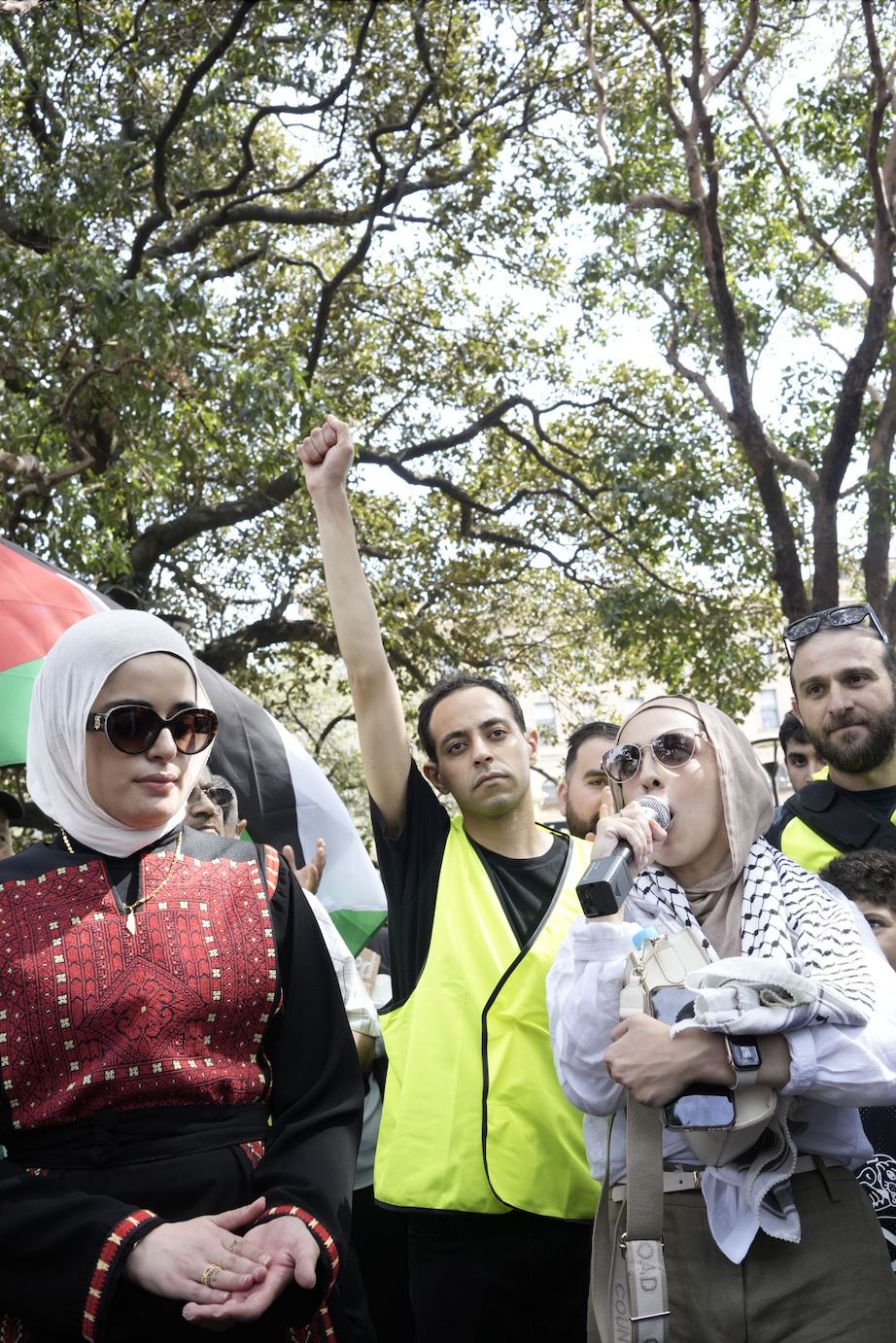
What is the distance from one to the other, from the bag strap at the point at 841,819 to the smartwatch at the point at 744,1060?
1.29 m

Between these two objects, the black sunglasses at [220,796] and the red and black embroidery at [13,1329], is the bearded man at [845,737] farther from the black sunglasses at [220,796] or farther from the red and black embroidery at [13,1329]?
the red and black embroidery at [13,1329]

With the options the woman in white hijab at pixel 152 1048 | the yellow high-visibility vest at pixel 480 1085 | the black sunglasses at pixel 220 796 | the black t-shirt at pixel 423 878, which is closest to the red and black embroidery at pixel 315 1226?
the woman in white hijab at pixel 152 1048

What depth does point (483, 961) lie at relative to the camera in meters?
2.83

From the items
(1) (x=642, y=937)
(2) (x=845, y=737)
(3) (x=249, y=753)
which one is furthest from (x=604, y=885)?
(3) (x=249, y=753)

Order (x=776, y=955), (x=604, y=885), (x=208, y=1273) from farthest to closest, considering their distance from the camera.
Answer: (x=776, y=955)
(x=604, y=885)
(x=208, y=1273)

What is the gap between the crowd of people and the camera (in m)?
1.74

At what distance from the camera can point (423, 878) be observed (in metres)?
3.08

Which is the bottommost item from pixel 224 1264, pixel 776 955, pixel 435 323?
pixel 224 1264

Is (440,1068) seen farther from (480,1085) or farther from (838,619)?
(838,619)

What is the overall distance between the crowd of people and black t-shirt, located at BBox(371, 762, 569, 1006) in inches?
1.0

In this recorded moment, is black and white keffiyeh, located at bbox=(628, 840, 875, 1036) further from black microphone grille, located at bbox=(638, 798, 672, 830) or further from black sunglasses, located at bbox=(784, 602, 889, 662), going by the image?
black sunglasses, located at bbox=(784, 602, 889, 662)

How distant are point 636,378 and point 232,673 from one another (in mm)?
5524

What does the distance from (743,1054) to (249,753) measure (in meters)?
3.67

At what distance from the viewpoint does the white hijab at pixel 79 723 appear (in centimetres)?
198
